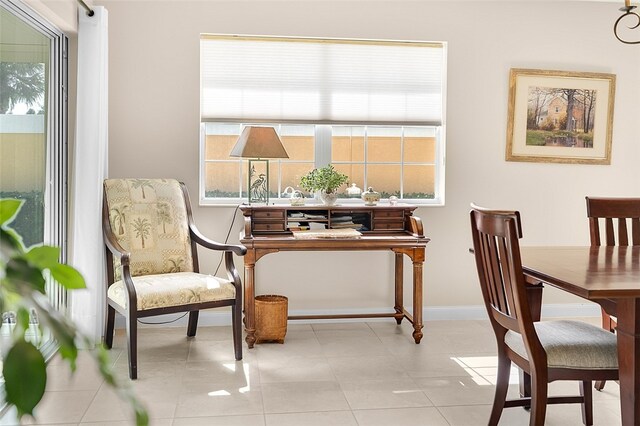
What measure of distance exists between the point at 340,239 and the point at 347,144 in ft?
3.32

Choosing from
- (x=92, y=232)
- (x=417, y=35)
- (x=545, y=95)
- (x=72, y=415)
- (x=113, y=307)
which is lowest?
(x=72, y=415)

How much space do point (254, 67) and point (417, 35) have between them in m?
1.26

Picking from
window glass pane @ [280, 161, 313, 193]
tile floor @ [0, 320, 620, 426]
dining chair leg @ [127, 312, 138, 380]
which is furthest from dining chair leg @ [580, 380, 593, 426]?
window glass pane @ [280, 161, 313, 193]

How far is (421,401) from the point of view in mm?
3225

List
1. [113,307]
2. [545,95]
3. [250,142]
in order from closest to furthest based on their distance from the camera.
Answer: [113,307] < [250,142] < [545,95]

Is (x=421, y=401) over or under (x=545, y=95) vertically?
under

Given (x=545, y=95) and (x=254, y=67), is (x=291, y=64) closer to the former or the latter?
(x=254, y=67)

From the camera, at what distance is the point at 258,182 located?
4680 mm

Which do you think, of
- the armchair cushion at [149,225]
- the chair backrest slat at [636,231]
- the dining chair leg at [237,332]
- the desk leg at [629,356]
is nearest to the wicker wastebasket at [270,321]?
the dining chair leg at [237,332]

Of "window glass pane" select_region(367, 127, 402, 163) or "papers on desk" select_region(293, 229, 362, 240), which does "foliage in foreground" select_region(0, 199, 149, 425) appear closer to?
"papers on desk" select_region(293, 229, 362, 240)

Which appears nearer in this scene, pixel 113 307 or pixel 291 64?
pixel 113 307

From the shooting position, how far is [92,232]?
4.12 metres

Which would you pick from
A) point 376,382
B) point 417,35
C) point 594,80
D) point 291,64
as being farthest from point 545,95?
point 376,382

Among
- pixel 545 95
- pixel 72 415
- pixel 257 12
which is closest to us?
pixel 72 415
